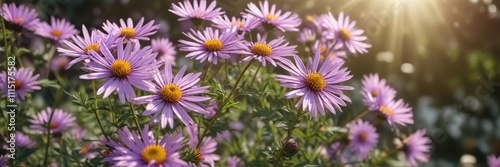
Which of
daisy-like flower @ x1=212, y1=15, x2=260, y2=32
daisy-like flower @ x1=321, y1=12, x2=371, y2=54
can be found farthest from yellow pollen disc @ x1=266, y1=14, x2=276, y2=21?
daisy-like flower @ x1=321, y1=12, x2=371, y2=54

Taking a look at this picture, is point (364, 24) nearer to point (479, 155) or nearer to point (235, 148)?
point (235, 148)

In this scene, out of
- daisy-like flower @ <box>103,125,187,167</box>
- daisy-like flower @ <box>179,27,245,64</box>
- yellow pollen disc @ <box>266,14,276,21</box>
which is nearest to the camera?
daisy-like flower @ <box>103,125,187,167</box>

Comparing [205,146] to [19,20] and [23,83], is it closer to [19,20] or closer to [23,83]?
[23,83]

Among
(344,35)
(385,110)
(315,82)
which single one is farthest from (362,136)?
(315,82)

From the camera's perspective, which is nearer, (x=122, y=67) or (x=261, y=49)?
(x=122, y=67)

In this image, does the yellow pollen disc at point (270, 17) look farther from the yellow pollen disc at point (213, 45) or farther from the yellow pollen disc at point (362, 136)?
the yellow pollen disc at point (362, 136)

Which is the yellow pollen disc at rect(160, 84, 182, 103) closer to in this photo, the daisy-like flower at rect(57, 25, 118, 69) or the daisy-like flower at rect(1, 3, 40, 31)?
the daisy-like flower at rect(57, 25, 118, 69)
